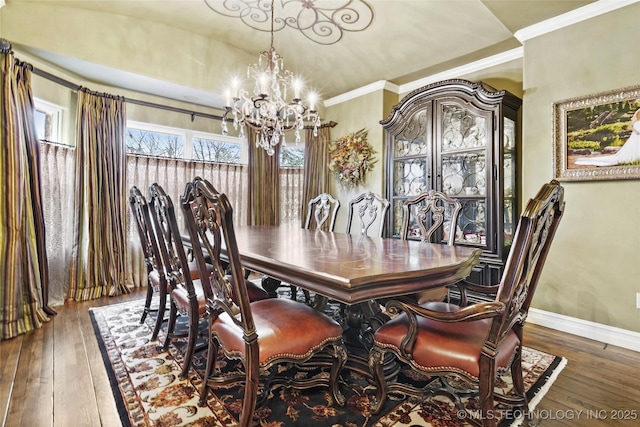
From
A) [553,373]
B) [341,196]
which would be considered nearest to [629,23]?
[553,373]

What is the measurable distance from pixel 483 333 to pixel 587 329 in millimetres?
1834

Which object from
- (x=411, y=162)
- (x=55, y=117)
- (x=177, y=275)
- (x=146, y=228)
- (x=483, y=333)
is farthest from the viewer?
(x=411, y=162)

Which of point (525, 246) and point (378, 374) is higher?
point (525, 246)

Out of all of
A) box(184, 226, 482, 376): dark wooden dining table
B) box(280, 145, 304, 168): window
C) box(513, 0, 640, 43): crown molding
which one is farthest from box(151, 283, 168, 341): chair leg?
box(513, 0, 640, 43): crown molding

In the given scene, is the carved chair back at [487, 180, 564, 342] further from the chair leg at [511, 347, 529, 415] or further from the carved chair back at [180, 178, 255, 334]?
the carved chair back at [180, 178, 255, 334]

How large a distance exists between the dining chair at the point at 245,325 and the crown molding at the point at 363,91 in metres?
3.39

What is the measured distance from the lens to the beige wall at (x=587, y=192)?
7.75 feet

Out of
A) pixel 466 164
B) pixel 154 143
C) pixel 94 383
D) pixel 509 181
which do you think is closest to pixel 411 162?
pixel 466 164

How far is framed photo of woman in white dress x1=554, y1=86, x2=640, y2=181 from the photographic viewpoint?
2338 millimetres

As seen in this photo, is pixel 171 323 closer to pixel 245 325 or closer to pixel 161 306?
pixel 161 306

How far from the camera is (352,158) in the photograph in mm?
4332

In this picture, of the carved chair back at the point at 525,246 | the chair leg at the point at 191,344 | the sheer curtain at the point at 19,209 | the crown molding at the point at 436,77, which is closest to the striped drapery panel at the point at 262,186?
the crown molding at the point at 436,77

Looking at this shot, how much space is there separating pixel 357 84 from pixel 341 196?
1561 mm

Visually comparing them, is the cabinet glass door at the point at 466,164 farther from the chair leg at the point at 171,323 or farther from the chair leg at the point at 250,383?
the chair leg at the point at 171,323
